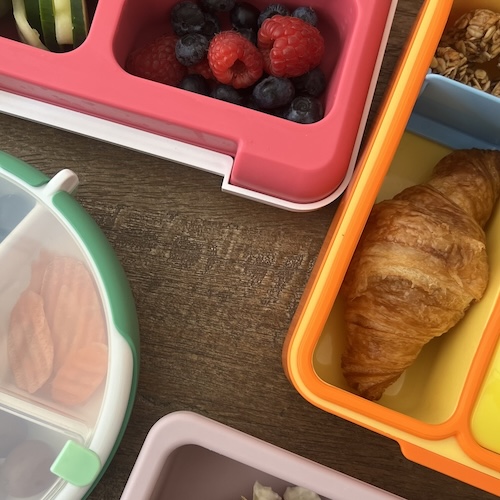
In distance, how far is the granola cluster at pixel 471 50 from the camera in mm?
709

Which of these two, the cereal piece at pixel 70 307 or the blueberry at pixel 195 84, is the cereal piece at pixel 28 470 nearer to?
the cereal piece at pixel 70 307

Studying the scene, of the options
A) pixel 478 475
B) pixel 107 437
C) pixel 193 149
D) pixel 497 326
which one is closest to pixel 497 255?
pixel 497 326

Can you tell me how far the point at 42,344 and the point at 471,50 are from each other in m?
0.62

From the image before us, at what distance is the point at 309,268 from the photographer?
2.43ft

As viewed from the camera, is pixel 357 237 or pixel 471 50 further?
pixel 471 50

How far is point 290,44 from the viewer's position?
0.69 metres

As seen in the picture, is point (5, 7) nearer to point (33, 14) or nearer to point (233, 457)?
point (33, 14)

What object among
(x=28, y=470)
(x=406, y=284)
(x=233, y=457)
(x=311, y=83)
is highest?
(x=311, y=83)

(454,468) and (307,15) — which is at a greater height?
(307,15)

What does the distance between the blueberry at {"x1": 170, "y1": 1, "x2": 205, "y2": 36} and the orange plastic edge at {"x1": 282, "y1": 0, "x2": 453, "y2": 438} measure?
279 mm

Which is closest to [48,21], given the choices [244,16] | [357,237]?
[244,16]

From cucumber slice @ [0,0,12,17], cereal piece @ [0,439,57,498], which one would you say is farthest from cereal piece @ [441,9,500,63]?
cereal piece @ [0,439,57,498]

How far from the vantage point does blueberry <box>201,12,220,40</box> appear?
753 millimetres

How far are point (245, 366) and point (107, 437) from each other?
19cm
